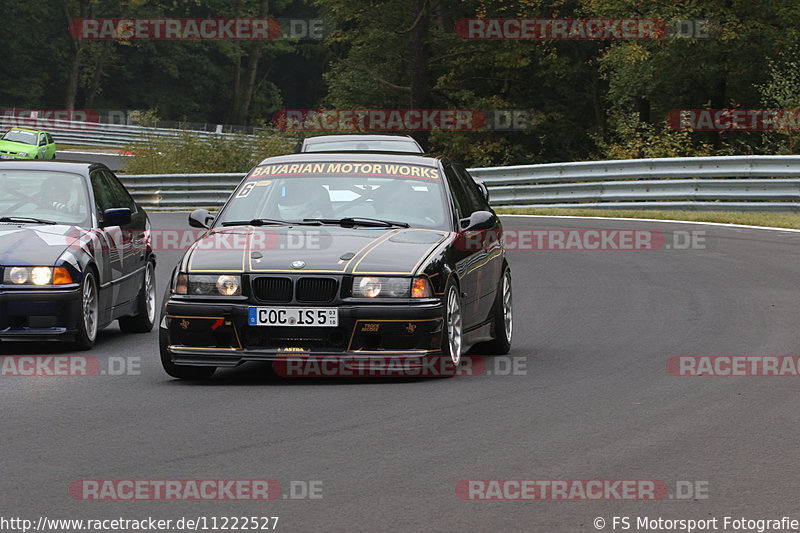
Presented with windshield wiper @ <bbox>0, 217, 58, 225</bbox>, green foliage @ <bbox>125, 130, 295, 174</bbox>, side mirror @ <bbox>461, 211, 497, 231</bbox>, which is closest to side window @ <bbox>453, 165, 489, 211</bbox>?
side mirror @ <bbox>461, 211, 497, 231</bbox>

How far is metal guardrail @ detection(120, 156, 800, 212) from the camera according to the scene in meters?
25.5

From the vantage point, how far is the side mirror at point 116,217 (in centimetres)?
1134

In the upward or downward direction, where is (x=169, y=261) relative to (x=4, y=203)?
downward

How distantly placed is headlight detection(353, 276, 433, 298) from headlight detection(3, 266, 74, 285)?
285 centimetres

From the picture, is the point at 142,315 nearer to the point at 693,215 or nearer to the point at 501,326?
the point at 501,326

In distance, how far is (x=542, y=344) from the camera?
36.5 ft

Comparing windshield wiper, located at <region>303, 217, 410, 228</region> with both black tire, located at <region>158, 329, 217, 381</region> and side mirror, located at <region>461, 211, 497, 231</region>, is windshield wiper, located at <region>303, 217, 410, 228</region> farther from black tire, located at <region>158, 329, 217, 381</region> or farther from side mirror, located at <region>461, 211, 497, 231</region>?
black tire, located at <region>158, 329, 217, 381</region>

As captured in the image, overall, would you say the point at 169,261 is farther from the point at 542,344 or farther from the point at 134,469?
the point at 134,469

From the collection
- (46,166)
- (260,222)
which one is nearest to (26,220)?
(46,166)

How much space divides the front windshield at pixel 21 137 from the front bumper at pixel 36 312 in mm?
36823

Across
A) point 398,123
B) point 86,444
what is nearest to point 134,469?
point 86,444

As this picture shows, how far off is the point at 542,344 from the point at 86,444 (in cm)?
506

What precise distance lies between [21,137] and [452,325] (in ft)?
130

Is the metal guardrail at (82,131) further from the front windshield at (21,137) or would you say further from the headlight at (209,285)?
the headlight at (209,285)
